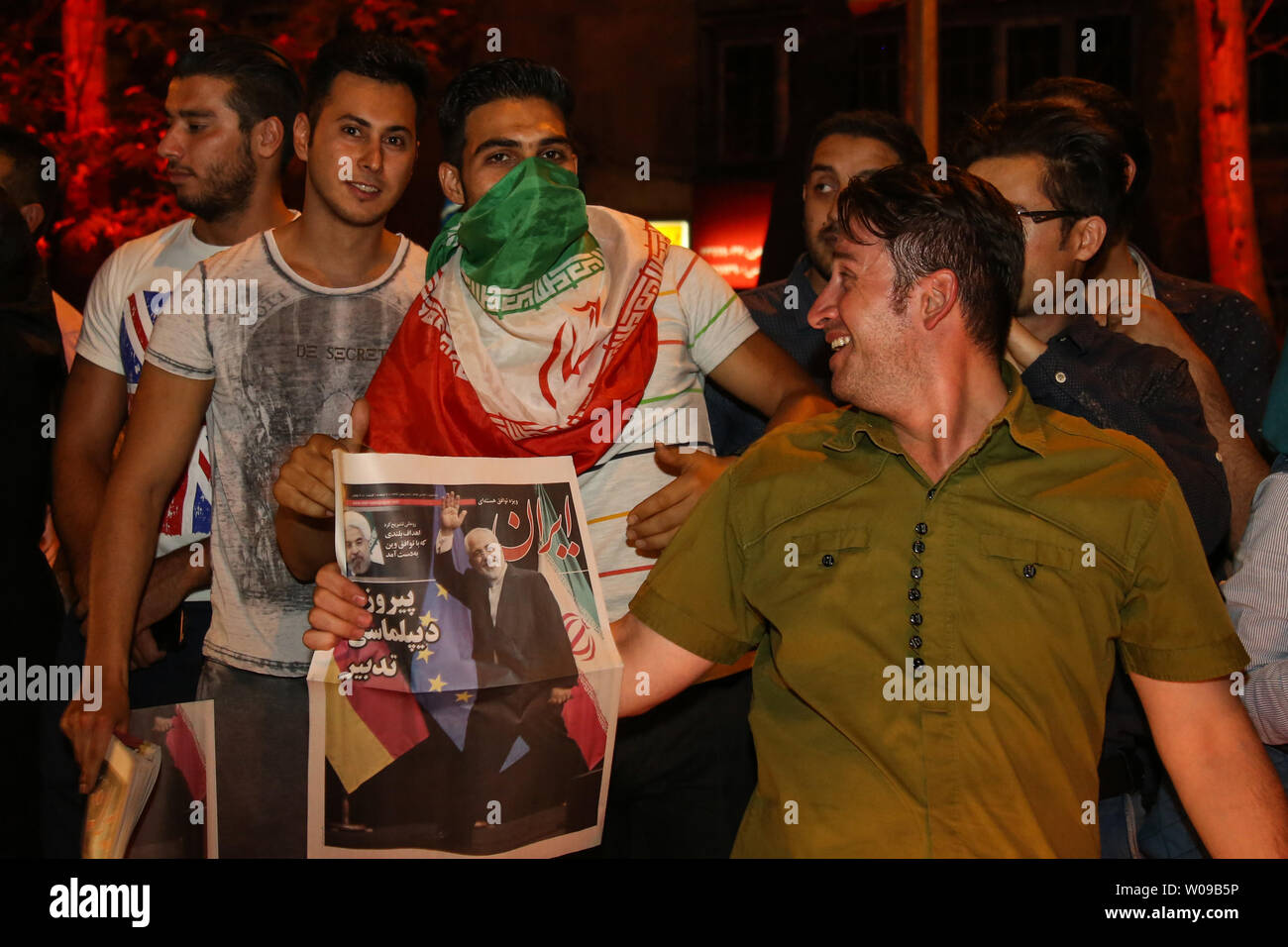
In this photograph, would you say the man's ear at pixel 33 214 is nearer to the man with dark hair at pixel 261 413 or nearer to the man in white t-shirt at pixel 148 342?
the man in white t-shirt at pixel 148 342

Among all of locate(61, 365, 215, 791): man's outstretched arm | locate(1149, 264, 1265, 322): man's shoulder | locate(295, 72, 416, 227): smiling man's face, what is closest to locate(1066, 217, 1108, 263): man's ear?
locate(1149, 264, 1265, 322): man's shoulder

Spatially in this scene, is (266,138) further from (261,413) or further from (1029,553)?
(1029,553)

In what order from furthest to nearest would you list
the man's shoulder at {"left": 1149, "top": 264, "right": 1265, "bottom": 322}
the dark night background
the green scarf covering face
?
the dark night background
the man's shoulder at {"left": 1149, "top": 264, "right": 1265, "bottom": 322}
the green scarf covering face

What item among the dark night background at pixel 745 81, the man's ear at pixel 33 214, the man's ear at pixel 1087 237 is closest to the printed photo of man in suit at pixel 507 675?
the man's ear at pixel 1087 237

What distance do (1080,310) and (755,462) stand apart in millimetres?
1012

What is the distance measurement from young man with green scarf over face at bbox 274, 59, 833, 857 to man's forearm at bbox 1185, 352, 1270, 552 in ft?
3.24

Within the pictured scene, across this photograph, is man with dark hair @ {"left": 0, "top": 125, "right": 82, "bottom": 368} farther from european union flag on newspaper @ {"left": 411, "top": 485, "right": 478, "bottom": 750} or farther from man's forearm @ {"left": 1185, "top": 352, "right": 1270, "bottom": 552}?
man's forearm @ {"left": 1185, "top": 352, "right": 1270, "bottom": 552}

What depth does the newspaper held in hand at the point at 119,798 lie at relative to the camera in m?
2.44

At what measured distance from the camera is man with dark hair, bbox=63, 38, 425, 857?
9.30 ft

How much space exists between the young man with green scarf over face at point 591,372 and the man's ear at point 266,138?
0.69 m

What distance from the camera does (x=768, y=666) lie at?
2422mm
